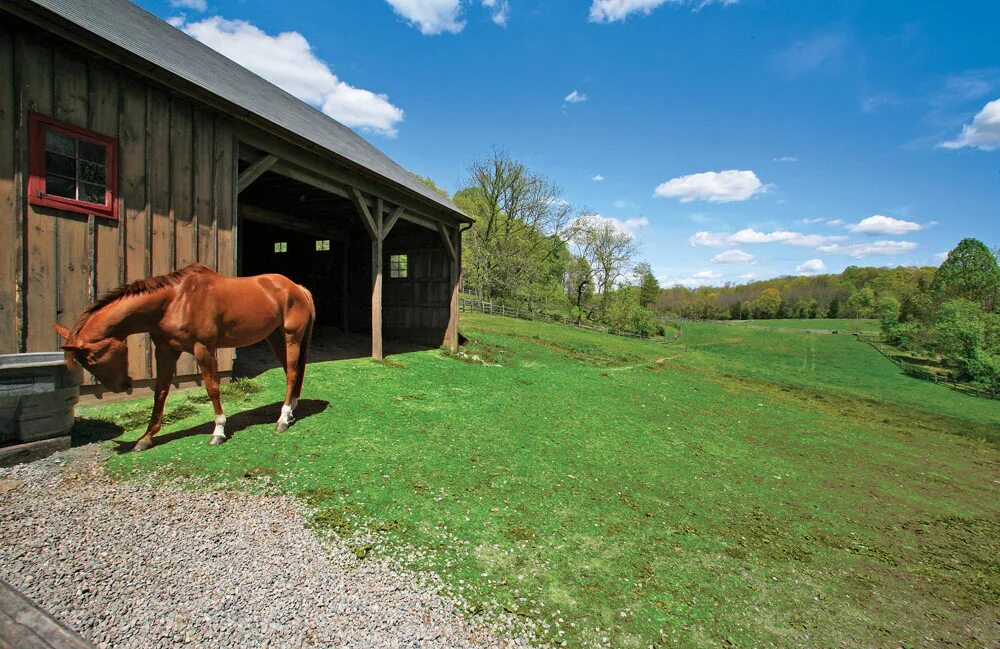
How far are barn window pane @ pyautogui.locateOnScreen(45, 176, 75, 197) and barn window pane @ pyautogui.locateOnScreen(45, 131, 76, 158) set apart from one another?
30 cm

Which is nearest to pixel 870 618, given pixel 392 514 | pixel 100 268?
pixel 392 514

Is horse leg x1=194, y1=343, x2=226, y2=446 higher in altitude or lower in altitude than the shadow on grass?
higher

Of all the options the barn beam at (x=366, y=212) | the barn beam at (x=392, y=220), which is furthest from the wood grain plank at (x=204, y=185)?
the barn beam at (x=392, y=220)

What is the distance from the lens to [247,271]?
14.2m

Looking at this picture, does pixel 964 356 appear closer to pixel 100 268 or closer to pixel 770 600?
pixel 770 600

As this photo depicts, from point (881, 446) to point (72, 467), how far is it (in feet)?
39.5

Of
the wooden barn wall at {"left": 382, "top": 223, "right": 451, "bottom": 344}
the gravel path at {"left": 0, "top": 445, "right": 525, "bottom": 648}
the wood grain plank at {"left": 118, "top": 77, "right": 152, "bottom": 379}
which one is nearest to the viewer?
the gravel path at {"left": 0, "top": 445, "right": 525, "bottom": 648}

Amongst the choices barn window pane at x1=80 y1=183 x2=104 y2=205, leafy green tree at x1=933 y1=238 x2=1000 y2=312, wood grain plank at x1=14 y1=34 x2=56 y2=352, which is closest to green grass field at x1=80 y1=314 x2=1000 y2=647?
wood grain plank at x1=14 y1=34 x2=56 y2=352

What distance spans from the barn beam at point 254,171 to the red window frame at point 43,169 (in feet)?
5.52

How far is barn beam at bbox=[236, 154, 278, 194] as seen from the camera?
22.3 feet

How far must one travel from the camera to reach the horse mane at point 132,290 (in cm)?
363

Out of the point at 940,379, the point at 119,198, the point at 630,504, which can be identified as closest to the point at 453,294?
the point at 119,198

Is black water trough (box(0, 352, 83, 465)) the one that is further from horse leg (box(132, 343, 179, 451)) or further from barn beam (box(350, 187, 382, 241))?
barn beam (box(350, 187, 382, 241))

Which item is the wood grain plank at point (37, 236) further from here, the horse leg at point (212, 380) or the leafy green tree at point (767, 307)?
the leafy green tree at point (767, 307)
